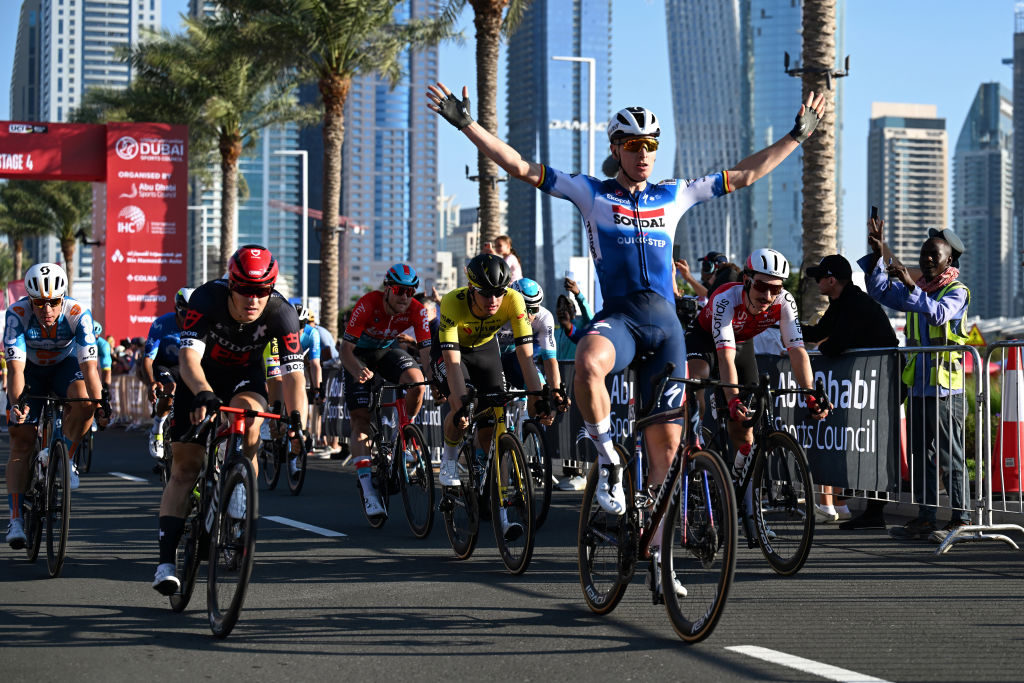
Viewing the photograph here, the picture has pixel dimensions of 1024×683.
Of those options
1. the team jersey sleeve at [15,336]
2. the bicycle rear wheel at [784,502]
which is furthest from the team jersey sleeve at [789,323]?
the team jersey sleeve at [15,336]

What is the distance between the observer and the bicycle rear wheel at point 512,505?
7.62 metres

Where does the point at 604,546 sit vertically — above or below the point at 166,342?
below

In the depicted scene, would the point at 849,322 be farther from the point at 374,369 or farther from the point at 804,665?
the point at 804,665

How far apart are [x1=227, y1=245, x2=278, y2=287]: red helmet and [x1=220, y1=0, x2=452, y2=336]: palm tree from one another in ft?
78.7

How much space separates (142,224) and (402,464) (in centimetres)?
2738

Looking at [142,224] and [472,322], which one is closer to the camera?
[472,322]

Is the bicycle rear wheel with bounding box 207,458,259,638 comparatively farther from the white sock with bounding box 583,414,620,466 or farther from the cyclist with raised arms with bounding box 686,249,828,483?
the cyclist with raised arms with bounding box 686,249,828,483

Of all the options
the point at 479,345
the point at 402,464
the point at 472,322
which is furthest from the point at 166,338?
the point at 472,322

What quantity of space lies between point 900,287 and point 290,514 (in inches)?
209

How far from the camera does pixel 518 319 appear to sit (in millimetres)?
8500

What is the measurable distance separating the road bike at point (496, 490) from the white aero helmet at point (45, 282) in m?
2.70

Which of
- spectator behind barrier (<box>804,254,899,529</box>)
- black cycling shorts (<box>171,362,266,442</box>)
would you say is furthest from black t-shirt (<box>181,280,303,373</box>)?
spectator behind barrier (<box>804,254,899,529</box>)

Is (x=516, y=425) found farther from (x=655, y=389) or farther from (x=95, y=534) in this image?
(x=655, y=389)

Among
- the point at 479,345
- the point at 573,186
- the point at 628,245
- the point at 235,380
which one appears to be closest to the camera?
the point at 628,245
